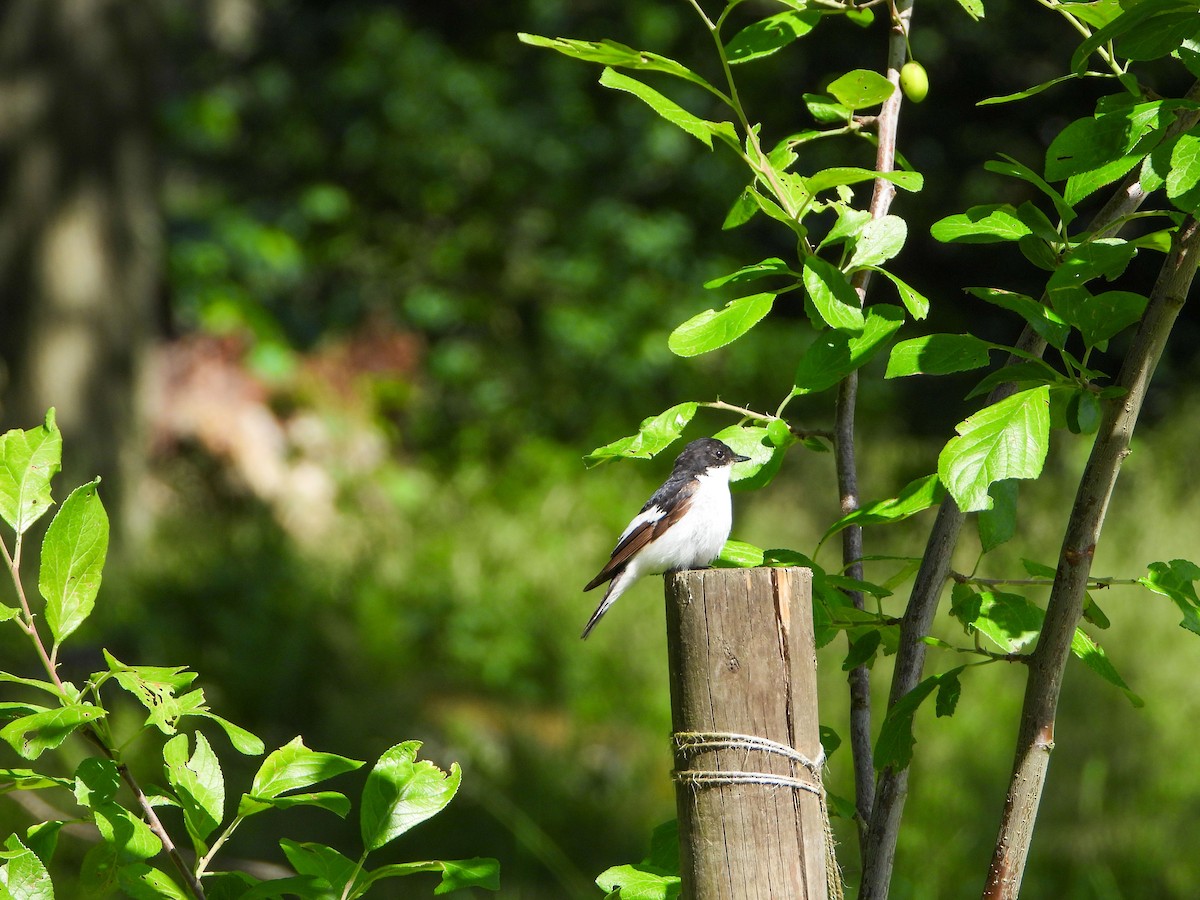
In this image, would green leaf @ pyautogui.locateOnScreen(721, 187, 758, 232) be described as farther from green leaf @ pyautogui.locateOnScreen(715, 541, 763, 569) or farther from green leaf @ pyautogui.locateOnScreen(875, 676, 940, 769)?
green leaf @ pyautogui.locateOnScreen(875, 676, 940, 769)

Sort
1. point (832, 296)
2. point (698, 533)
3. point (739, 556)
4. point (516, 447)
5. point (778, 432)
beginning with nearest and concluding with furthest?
point (832, 296)
point (778, 432)
point (739, 556)
point (698, 533)
point (516, 447)

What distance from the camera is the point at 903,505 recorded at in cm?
155

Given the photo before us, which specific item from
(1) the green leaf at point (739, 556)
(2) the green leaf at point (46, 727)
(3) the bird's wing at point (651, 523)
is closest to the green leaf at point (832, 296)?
(1) the green leaf at point (739, 556)

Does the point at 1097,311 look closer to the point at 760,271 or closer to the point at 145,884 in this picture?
the point at 760,271

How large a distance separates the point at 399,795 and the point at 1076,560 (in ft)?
2.93

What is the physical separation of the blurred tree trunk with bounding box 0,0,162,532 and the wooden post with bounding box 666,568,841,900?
7.34 meters

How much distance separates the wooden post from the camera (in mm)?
1533

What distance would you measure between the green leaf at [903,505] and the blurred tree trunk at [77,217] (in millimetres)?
7420

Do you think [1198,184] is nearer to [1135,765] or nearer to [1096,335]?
[1096,335]

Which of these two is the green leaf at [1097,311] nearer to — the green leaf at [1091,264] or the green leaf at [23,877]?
the green leaf at [1091,264]

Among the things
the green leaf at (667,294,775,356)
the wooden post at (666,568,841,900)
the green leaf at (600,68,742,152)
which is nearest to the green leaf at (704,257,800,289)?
the green leaf at (667,294,775,356)

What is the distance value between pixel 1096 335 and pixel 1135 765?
4852mm

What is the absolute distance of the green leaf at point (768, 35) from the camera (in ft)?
5.49

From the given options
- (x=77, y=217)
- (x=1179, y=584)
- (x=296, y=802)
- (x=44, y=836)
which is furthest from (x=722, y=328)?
(x=77, y=217)
